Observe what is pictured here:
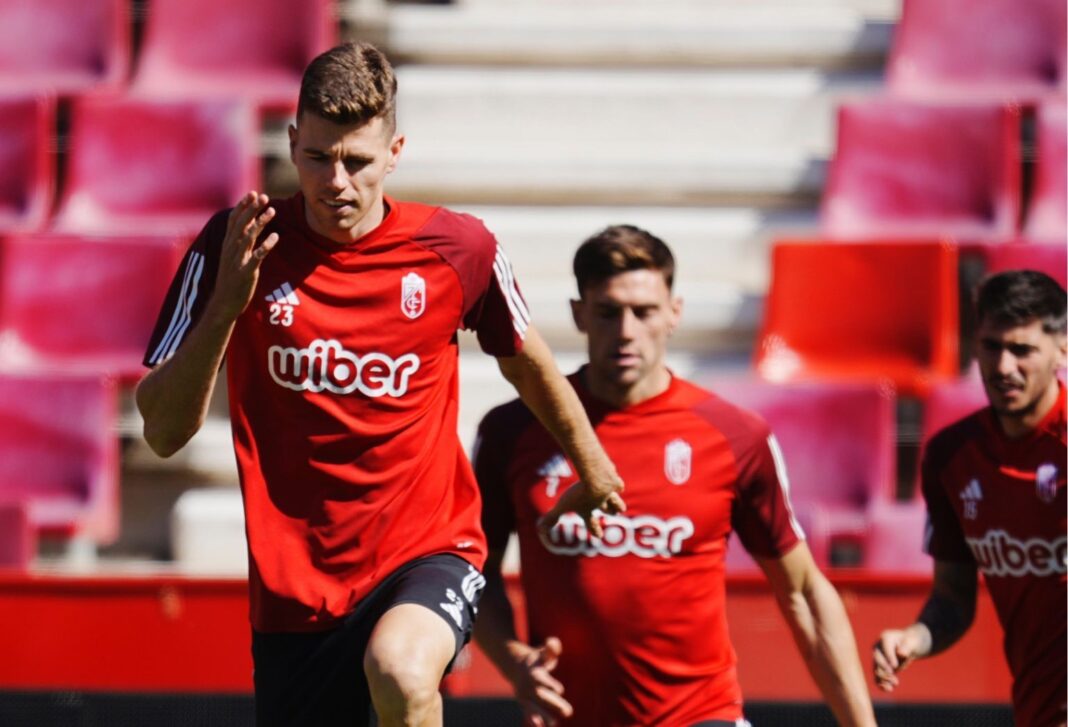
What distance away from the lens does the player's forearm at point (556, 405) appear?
3.54 meters

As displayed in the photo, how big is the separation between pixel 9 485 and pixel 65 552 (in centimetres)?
43

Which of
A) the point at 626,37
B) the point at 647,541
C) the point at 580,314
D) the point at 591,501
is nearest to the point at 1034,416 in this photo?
the point at 647,541

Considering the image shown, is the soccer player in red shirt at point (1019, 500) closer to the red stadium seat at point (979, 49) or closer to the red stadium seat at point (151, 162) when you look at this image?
the red stadium seat at point (979, 49)

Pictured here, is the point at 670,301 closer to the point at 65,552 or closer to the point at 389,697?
the point at 389,697

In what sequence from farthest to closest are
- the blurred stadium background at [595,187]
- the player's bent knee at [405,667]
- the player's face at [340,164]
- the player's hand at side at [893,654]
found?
1. the blurred stadium background at [595,187]
2. the player's hand at side at [893,654]
3. the player's face at [340,164]
4. the player's bent knee at [405,667]

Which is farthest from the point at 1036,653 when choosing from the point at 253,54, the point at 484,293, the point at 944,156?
A: the point at 253,54

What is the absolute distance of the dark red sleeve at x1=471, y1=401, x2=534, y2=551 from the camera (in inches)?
167

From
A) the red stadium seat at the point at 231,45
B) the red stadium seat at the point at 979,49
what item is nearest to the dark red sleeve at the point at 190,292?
the red stadium seat at the point at 231,45

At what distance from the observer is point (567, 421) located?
140 inches

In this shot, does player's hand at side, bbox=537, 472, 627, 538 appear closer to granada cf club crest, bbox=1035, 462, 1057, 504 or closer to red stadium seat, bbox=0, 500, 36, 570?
granada cf club crest, bbox=1035, 462, 1057, 504

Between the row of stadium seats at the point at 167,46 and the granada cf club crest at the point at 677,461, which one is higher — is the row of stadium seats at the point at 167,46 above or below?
above

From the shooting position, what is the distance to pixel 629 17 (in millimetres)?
8109

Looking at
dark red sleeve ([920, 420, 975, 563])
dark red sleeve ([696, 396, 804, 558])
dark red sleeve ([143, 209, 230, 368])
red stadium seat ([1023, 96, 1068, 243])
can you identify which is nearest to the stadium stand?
red stadium seat ([1023, 96, 1068, 243])

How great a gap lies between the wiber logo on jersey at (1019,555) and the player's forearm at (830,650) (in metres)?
0.39
